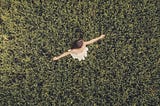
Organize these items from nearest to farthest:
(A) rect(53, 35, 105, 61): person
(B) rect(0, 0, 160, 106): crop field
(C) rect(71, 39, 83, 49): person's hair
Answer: (C) rect(71, 39, 83, 49): person's hair → (A) rect(53, 35, 105, 61): person → (B) rect(0, 0, 160, 106): crop field

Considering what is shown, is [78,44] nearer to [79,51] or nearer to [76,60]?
[79,51]

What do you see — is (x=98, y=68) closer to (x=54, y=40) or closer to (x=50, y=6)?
(x=54, y=40)

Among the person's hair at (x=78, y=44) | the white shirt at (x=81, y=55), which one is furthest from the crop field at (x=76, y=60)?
the person's hair at (x=78, y=44)

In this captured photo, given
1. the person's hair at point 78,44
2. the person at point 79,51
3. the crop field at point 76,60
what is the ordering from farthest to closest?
the crop field at point 76,60 < the person at point 79,51 < the person's hair at point 78,44

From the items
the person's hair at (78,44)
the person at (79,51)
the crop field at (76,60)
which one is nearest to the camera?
the person's hair at (78,44)

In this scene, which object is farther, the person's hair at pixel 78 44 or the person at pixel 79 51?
the person at pixel 79 51

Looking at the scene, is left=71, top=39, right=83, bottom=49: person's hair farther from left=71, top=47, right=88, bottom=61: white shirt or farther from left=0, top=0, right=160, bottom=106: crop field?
left=0, top=0, right=160, bottom=106: crop field

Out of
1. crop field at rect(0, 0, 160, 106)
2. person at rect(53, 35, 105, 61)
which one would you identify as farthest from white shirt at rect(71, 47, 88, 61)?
crop field at rect(0, 0, 160, 106)

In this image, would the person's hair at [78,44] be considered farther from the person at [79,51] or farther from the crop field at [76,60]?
the crop field at [76,60]

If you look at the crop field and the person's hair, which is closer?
the person's hair
